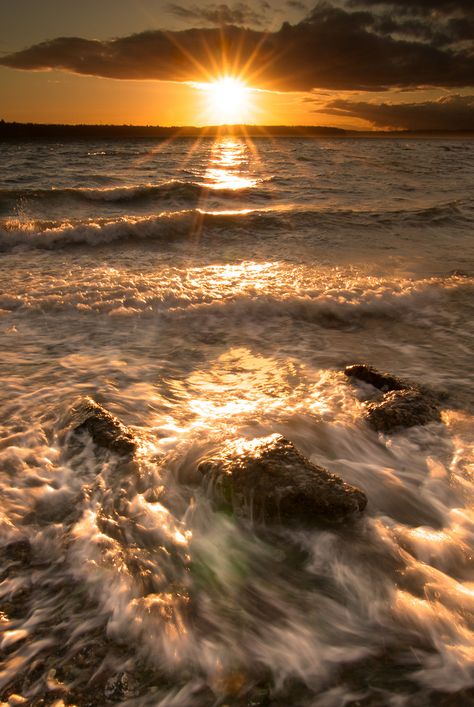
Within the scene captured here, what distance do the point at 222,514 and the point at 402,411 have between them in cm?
199

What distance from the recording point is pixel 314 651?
90.6 inches

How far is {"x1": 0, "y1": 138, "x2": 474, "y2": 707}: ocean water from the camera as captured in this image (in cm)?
221

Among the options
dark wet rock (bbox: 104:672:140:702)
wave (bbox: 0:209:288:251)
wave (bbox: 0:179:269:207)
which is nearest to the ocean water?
dark wet rock (bbox: 104:672:140:702)

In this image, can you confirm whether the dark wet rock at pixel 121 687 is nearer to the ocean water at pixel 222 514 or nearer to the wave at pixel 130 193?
the ocean water at pixel 222 514

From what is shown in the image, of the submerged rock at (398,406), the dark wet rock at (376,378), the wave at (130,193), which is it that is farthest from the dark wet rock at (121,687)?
the wave at (130,193)

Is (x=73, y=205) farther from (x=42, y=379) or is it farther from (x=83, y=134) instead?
(x=83, y=134)

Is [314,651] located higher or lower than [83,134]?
lower

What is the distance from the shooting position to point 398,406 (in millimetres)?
4316

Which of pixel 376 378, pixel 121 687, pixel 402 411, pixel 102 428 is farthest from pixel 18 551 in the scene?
pixel 376 378

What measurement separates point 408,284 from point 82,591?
7.55 m

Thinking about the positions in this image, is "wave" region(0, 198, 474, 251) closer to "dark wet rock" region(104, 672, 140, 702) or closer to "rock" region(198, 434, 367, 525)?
"rock" region(198, 434, 367, 525)

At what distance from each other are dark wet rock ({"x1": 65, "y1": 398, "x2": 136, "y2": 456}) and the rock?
0.77 m

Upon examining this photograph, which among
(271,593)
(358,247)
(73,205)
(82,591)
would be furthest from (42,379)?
(73,205)

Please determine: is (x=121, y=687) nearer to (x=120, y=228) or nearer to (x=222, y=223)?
(x=120, y=228)
